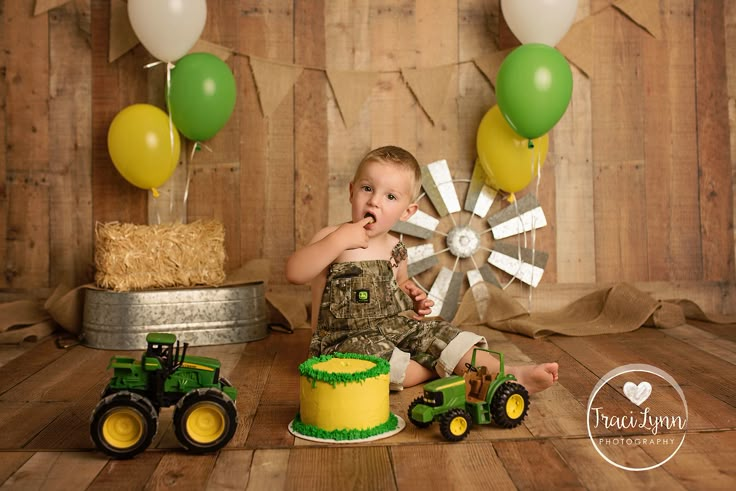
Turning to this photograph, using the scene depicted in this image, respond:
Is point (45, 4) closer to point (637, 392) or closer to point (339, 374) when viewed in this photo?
point (339, 374)

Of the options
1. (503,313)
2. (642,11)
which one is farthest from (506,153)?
(642,11)

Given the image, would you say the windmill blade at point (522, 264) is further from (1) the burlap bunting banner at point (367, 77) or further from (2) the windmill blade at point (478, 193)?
(1) the burlap bunting banner at point (367, 77)

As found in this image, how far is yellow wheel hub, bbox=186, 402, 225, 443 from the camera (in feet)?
4.68

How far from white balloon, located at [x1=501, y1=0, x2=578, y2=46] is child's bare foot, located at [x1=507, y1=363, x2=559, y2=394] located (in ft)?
4.83

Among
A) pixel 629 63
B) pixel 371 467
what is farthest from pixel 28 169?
pixel 629 63

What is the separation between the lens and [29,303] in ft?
9.65

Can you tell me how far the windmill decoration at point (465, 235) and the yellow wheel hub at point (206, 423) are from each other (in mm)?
1726

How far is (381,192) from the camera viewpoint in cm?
205

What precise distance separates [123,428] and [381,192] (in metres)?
0.95

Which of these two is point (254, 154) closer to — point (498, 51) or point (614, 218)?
point (498, 51)

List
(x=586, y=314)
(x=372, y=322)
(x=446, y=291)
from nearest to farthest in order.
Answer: (x=372, y=322) < (x=586, y=314) < (x=446, y=291)

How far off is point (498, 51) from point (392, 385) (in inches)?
67.0

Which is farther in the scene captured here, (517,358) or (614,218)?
(614,218)

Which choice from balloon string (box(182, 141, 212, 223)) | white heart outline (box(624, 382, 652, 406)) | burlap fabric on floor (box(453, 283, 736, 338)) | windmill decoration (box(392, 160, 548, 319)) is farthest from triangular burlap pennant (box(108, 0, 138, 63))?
white heart outline (box(624, 382, 652, 406))
